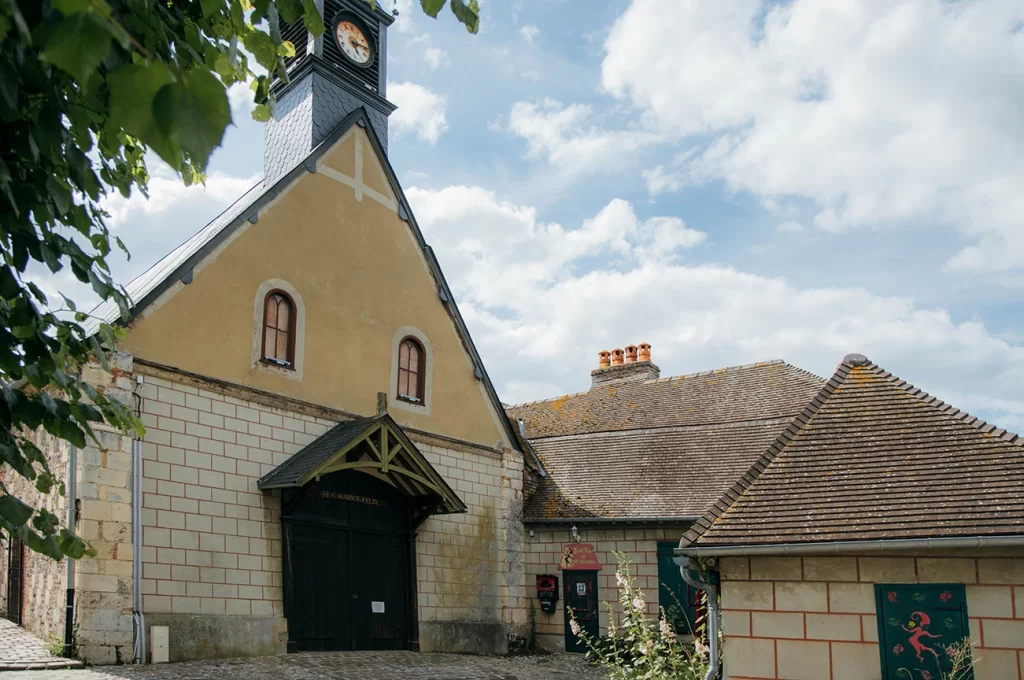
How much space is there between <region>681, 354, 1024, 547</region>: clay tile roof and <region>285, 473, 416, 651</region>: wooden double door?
20.4 feet

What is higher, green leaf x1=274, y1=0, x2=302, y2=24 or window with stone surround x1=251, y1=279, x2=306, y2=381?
window with stone surround x1=251, y1=279, x2=306, y2=381

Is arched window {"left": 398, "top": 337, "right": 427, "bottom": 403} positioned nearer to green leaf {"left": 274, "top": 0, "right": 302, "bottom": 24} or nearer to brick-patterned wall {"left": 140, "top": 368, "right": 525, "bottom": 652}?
brick-patterned wall {"left": 140, "top": 368, "right": 525, "bottom": 652}

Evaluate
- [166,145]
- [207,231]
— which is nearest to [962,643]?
[166,145]

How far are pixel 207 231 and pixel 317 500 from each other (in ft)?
18.0

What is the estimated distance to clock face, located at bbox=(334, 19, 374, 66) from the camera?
60.5 ft

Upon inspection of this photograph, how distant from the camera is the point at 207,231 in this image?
17.0m

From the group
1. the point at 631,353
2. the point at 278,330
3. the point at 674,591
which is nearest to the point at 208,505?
the point at 278,330

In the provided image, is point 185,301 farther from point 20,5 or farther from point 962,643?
point 20,5

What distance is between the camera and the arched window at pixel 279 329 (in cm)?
1445

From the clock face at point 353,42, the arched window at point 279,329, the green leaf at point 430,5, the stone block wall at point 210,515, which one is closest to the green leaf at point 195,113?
the green leaf at point 430,5

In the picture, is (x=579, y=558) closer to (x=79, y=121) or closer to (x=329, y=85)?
(x=329, y=85)

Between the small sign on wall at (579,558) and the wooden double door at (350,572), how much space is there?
357 cm

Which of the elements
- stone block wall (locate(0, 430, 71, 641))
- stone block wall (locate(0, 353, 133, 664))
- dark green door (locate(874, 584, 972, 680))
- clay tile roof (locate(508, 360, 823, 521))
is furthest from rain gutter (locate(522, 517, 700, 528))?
stone block wall (locate(0, 430, 71, 641))

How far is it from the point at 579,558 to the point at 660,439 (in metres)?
3.18
